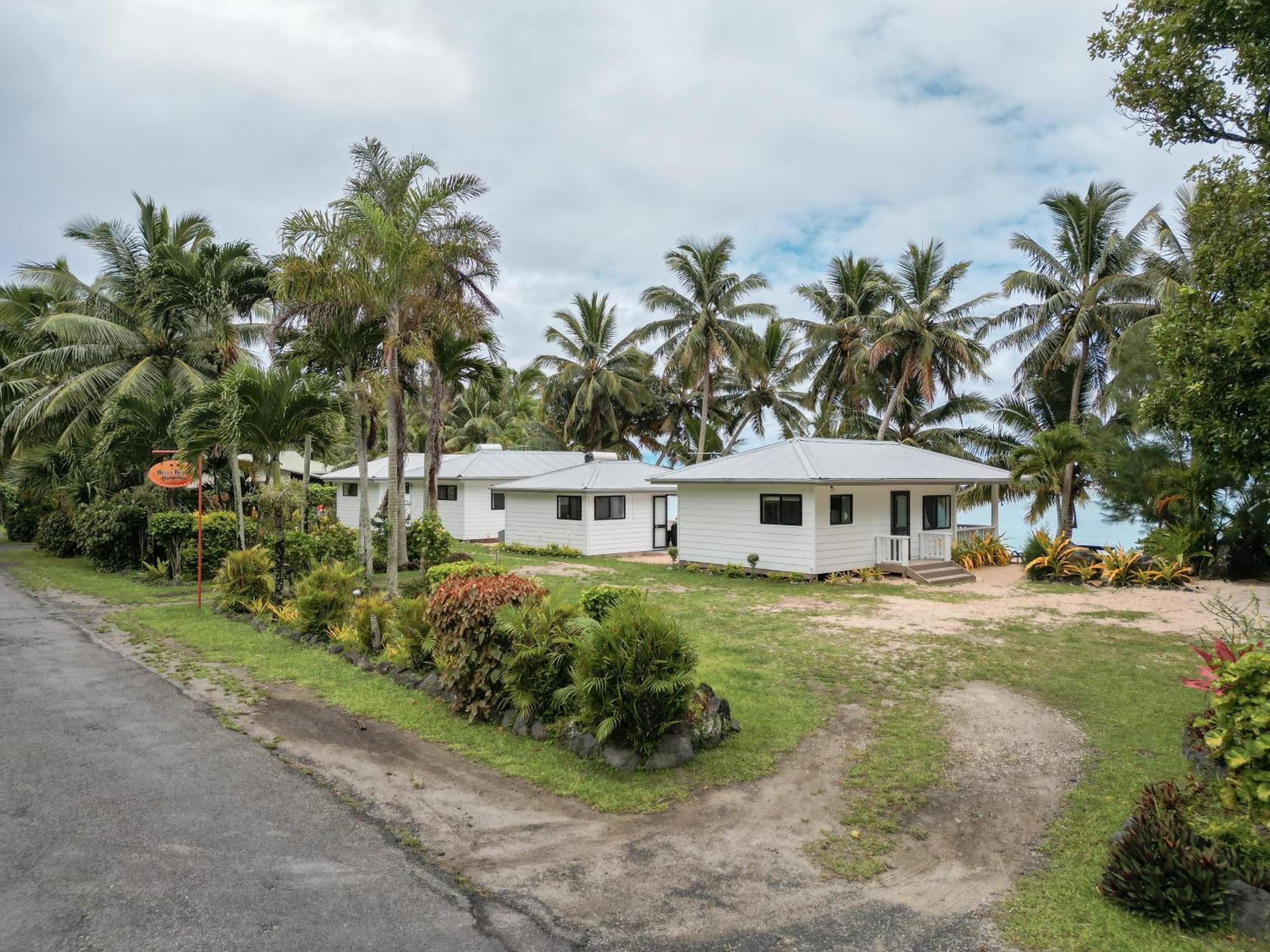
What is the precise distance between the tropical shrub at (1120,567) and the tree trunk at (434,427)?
1686cm

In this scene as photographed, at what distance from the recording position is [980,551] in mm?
22328

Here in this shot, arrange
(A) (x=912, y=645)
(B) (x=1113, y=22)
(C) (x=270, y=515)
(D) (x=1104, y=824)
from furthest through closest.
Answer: (C) (x=270, y=515)
(A) (x=912, y=645)
(B) (x=1113, y=22)
(D) (x=1104, y=824)

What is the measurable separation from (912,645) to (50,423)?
2445 cm

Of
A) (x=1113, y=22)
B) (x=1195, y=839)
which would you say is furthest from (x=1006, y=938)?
(x=1113, y=22)

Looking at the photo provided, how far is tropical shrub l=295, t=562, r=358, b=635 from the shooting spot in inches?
439

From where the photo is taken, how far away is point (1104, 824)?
5195 millimetres

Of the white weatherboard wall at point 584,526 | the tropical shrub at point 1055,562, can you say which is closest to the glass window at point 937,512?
the tropical shrub at point 1055,562

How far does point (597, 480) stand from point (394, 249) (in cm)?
1359

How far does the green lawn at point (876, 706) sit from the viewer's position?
466 cm

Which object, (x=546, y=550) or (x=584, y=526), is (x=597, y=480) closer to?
(x=584, y=526)

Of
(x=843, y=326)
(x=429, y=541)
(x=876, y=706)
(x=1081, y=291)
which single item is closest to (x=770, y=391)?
(x=843, y=326)

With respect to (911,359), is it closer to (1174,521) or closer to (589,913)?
(1174,521)

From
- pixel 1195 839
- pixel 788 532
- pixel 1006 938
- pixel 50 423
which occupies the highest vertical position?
pixel 50 423

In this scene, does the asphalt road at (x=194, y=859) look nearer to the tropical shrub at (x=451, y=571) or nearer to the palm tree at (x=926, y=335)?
the tropical shrub at (x=451, y=571)
